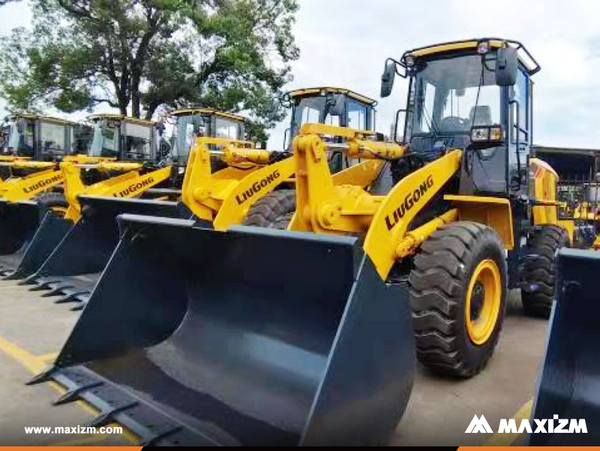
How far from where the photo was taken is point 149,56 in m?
23.4

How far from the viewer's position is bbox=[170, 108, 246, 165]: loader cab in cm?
1257

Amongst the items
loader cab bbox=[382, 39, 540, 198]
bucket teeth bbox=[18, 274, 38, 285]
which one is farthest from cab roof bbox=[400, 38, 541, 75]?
bucket teeth bbox=[18, 274, 38, 285]

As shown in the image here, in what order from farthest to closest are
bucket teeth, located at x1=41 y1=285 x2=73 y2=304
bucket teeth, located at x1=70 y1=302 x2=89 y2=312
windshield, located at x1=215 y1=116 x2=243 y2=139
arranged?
windshield, located at x1=215 y1=116 x2=243 y2=139 → bucket teeth, located at x1=41 y1=285 x2=73 y2=304 → bucket teeth, located at x1=70 y1=302 x2=89 y2=312

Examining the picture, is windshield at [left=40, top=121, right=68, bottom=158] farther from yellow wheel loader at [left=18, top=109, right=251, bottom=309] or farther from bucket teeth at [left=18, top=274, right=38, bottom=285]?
bucket teeth at [left=18, top=274, right=38, bottom=285]

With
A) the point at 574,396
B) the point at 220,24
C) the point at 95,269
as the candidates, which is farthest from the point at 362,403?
the point at 220,24

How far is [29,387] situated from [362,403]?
100 inches

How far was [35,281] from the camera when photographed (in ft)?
25.6

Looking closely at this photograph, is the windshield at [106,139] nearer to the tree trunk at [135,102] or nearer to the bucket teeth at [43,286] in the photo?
the bucket teeth at [43,286]

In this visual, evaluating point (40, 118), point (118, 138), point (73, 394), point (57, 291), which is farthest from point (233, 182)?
point (40, 118)

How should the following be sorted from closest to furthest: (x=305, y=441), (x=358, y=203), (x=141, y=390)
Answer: (x=305, y=441) → (x=141, y=390) → (x=358, y=203)

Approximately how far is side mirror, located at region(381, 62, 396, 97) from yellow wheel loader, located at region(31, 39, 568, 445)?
0.23 meters

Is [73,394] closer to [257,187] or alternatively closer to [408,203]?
[408,203]

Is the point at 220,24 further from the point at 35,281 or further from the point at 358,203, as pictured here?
the point at 358,203

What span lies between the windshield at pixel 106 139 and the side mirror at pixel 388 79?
10.0 m
